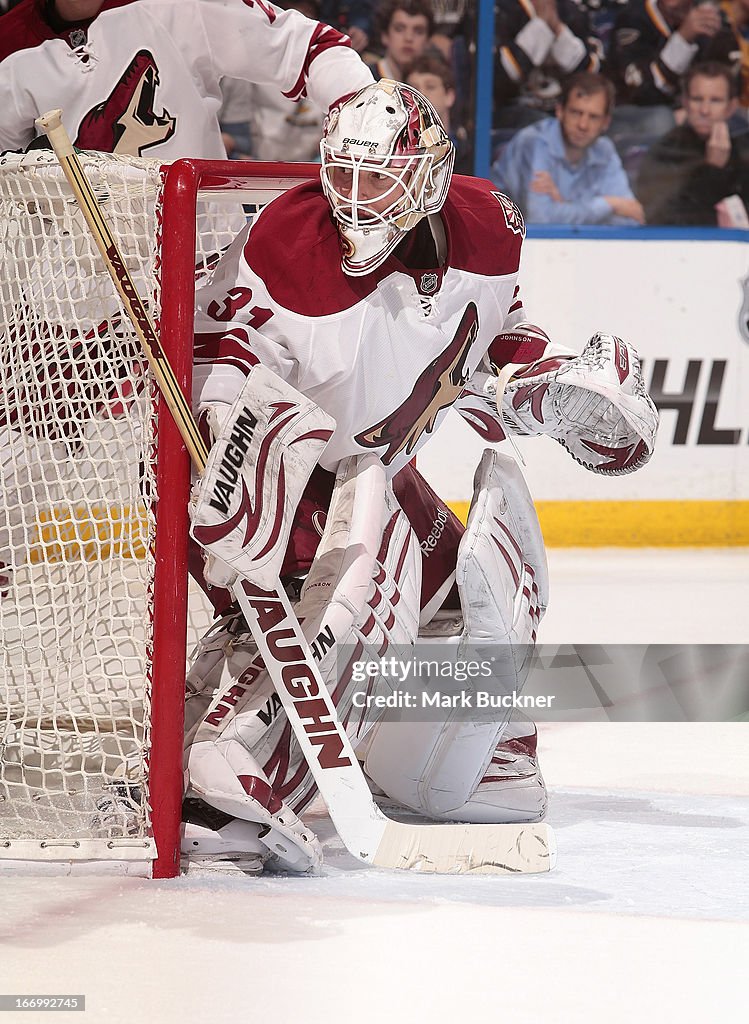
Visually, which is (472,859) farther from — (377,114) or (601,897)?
(377,114)

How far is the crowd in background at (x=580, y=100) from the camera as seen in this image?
5113mm

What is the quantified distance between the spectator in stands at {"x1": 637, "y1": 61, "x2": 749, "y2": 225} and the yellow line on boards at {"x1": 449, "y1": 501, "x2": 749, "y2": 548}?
1074mm

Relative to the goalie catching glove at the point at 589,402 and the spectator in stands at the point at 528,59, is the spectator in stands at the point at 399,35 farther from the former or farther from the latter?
the goalie catching glove at the point at 589,402

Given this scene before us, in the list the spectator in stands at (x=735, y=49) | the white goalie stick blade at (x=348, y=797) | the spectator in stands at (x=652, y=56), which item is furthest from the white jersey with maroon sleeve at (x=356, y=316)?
the spectator in stands at (x=735, y=49)

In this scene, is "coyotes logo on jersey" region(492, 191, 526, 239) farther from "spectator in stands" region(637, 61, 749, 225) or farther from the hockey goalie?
"spectator in stands" region(637, 61, 749, 225)

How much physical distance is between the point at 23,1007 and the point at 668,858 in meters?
0.90

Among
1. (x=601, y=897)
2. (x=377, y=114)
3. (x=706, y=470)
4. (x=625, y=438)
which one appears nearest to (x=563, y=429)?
(x=625, y=438)

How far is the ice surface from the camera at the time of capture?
1486 mm

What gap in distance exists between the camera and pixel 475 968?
1.58 metres

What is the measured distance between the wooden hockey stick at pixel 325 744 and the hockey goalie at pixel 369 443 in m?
0.04

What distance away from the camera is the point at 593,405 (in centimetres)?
205

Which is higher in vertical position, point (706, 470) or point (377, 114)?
point (377, 114)

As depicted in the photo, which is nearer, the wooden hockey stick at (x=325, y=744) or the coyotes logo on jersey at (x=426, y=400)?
the wooden hockey stick at (x=325, y=744)

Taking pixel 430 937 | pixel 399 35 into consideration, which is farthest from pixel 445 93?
pixel 430 937
